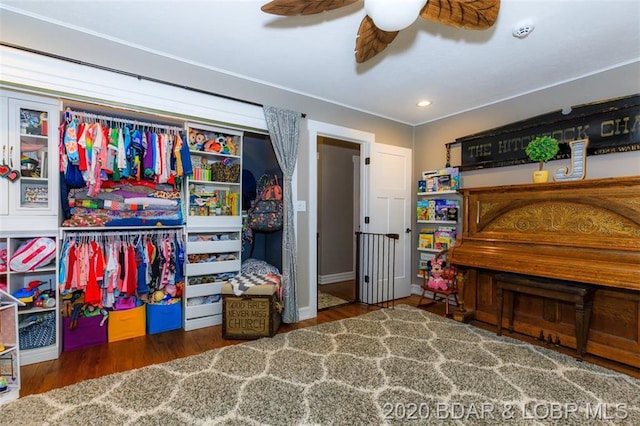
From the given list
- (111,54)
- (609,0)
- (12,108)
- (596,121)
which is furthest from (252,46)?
(596,121)

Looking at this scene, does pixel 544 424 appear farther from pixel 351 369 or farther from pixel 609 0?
pixel 609 0

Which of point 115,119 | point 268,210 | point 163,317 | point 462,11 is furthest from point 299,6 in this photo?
point 163,317

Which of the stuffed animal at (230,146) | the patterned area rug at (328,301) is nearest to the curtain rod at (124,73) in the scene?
the stuffed animal at (230,146)

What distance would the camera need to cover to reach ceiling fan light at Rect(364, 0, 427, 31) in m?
1.37

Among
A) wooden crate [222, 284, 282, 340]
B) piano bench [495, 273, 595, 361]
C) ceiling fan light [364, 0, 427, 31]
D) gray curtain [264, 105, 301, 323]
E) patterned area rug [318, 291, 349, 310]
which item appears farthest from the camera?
patterned area rug [318, 291, 349, 310]

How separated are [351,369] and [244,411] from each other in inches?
31.5

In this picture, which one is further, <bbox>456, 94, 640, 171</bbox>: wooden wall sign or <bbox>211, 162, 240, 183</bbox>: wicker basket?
<bbox>211, 162, 240, 183</bbox>: wicker basket

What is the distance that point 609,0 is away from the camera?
1830mm

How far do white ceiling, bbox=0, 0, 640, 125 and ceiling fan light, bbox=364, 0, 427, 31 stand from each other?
0.60 meters

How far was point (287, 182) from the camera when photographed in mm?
3102

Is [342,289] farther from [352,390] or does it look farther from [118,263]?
[118,263]

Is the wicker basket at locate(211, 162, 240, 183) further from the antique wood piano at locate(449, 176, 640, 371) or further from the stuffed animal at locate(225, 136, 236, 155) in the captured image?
the antique wood piano at locate(449, 176, 640, 371)

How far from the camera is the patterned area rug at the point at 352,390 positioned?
1.67 metres

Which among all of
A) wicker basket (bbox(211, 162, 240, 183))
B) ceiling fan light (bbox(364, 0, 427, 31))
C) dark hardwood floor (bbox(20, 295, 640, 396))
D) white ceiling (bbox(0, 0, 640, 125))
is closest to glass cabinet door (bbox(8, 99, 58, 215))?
white ceiling (bbox(0, 0, 640, 125))
